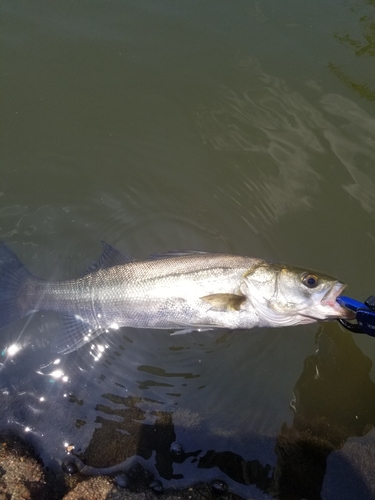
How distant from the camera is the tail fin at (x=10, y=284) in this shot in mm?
4320

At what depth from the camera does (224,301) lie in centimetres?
382

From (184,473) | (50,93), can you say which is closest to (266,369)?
(184,473)

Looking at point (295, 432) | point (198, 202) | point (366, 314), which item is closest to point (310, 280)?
point (366, 314)

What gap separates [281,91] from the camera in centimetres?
625

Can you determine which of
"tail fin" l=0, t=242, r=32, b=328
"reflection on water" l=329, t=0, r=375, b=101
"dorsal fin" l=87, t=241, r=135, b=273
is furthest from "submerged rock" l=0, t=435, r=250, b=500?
"reflection on water" l=329, t=0, r=375, b=101

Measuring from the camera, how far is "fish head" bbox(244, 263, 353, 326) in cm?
364

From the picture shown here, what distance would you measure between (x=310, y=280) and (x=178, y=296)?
123 centimetres

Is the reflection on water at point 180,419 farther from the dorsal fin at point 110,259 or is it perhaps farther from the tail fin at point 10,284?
the dorsal fin at point 110,259

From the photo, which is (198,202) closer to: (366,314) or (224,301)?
(224,301)

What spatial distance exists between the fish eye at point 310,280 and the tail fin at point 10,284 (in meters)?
2.85

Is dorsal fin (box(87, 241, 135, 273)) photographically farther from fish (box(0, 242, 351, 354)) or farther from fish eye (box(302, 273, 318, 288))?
fish eye (box(302, 273, 318, 288))

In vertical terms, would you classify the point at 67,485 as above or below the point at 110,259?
below

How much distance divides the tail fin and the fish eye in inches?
112

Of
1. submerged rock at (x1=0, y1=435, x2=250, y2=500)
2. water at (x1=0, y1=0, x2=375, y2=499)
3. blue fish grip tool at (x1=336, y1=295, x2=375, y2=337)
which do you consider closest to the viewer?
blue fish grip tool at (x1=336, y1=295, x2=375, y2=337)
